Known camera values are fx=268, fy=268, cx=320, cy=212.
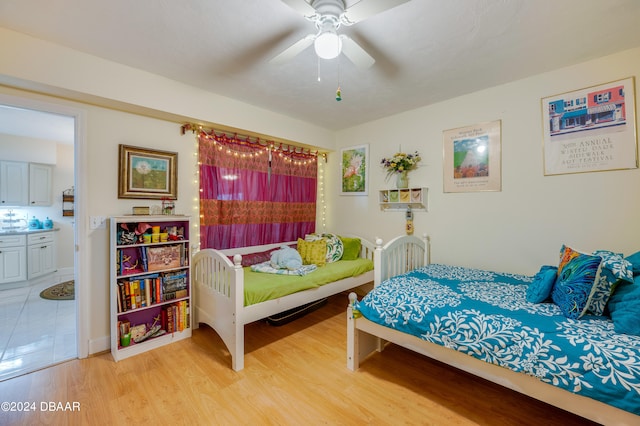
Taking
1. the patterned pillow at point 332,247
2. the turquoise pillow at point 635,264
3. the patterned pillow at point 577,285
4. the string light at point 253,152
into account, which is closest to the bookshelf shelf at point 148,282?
the string light at point 253,152

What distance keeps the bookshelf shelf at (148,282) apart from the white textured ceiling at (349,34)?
1391 millimetres

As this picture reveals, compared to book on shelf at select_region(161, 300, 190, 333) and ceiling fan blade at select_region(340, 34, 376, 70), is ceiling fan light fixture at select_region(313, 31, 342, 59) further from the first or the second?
book on shelf at select_region(161, 300, 190, 333)

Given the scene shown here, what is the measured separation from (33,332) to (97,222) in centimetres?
149

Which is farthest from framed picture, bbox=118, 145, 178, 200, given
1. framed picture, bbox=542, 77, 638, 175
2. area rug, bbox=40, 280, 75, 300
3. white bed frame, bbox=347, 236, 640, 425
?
framed picture, bbox=542, 77, 638, 175

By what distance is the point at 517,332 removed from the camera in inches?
57.6

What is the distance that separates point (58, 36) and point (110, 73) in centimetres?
36

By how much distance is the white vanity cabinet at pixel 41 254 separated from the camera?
4.33m

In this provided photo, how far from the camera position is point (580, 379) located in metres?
1.26

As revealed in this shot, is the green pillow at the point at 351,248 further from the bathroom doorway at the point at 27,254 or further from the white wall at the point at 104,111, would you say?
the bathroom doorway at the point at 27,254

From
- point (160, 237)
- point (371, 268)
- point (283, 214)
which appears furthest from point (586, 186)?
point (160, 237)

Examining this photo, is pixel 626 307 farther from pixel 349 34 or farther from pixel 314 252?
pixel 314 252

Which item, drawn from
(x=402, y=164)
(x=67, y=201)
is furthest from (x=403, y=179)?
(x=67, y=201)

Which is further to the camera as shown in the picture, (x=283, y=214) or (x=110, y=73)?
(x=283, y=214)

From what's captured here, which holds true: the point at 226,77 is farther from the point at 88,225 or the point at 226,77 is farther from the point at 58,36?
the point at 88,225
